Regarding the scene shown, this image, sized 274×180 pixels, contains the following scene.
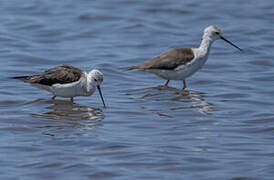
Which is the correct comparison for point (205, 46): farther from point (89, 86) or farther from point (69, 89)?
point (69, 89)

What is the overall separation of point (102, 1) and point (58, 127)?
15.1m

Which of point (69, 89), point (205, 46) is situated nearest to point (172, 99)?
point (205, 46)

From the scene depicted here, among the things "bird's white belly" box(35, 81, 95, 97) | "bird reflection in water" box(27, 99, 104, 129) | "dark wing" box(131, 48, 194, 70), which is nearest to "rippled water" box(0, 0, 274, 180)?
"bird reflection in water" box(27, 99, 104, 129)

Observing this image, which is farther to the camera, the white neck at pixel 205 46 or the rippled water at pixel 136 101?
the white neck at pixel 205 46

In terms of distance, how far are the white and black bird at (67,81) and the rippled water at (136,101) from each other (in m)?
0.37

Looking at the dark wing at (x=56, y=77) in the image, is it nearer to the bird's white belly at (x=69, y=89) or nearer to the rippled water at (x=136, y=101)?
the bird's white belly at (x=69, y=89)

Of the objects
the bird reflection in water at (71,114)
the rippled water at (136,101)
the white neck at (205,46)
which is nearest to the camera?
the rippled water at (136,101)

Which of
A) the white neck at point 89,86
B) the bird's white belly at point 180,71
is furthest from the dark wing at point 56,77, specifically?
the bird's white belly at point 180,71

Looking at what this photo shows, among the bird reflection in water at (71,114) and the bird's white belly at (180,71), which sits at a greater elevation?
the bird's white belly at (180,71)

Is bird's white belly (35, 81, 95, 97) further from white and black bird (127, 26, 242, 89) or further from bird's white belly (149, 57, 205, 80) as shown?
bird's white belly (149, 57, 205, 80)

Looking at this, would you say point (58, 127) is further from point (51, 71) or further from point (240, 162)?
point (240, 162)

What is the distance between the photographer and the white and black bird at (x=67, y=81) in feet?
40.8

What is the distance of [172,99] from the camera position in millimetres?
13422

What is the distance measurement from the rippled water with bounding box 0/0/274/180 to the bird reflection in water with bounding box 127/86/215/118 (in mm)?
22
